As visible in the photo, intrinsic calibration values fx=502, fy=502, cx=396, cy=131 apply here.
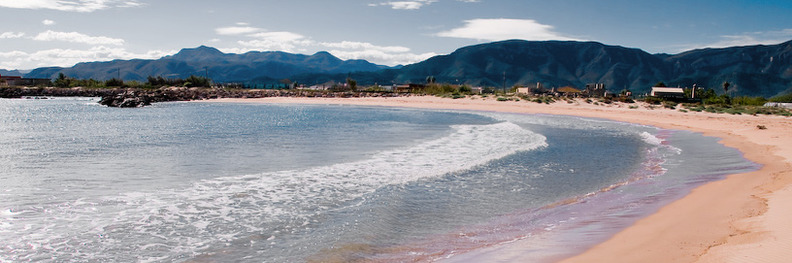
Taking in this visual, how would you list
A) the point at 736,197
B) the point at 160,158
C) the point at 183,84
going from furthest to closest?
1. the point at 183,84
2. the point at 160,158
3. the point at 736,197

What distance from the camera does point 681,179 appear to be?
10.4 metres

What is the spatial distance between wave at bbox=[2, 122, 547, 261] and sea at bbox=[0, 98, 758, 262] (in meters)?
0.03

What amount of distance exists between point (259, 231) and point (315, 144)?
10736 mm

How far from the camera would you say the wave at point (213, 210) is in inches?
237

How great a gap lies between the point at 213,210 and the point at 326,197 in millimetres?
1900

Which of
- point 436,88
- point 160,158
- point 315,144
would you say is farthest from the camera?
point 436,88

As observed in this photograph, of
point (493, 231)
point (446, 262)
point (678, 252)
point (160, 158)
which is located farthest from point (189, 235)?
point (160, 158)

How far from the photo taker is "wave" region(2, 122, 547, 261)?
6.02m

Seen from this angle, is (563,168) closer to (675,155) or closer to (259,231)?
(675,155)

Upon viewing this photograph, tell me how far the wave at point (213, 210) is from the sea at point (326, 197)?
0.03m

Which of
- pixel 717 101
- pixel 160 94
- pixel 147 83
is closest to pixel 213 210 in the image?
pixel 717 101

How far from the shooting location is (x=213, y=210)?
7.74 meters

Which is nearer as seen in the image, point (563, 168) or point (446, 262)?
point (446, 262)

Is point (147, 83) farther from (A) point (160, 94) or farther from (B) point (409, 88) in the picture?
(B) point (409, 88)
